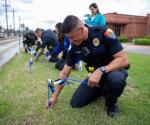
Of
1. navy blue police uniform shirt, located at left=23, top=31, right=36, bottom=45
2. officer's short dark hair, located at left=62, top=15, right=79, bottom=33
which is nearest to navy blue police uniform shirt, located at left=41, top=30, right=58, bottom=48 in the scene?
navy blue police uniform shirt, located at left=23, top=31, right=36, bottom=45

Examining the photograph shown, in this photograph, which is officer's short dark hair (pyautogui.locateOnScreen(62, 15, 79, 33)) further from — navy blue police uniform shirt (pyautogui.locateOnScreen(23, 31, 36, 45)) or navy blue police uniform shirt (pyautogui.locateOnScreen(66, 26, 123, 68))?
navy blue police uniform shirt (pyautogui.locateOnScreen(23, 31, 36, 45))

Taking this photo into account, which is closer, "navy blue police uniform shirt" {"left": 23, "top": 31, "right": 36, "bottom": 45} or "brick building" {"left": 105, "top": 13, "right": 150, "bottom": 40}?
"navy blue police uniform shirt" {"left": 23, "top": 31, "right": 36, "bottom": 45}

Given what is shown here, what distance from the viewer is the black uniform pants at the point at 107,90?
348 centimetres

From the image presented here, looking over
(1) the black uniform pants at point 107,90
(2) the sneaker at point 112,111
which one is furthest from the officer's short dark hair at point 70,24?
(2) the sneaker at point 112,111

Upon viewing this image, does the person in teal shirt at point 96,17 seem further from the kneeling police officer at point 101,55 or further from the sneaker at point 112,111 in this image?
the sneaker at point 112,111

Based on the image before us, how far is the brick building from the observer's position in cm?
3858

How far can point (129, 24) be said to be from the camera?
39906mm

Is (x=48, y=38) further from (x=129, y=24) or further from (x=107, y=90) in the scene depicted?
(x=129, y=24)

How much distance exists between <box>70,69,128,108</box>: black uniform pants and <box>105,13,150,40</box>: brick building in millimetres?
34673

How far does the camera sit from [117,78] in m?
3.46

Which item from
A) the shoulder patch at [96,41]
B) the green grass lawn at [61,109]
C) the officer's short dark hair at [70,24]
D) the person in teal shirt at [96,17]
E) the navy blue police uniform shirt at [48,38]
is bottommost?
the green grass lawn at [61,109]

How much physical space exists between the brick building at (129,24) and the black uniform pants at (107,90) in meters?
34.7

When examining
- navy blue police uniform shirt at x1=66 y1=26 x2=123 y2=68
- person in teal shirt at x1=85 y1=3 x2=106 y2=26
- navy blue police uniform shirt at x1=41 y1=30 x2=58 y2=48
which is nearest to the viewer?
navy blue police uniform shirt at x1=66 y1=26 x2=123 y2=68

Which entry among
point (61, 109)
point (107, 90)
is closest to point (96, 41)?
point (107, 90)
